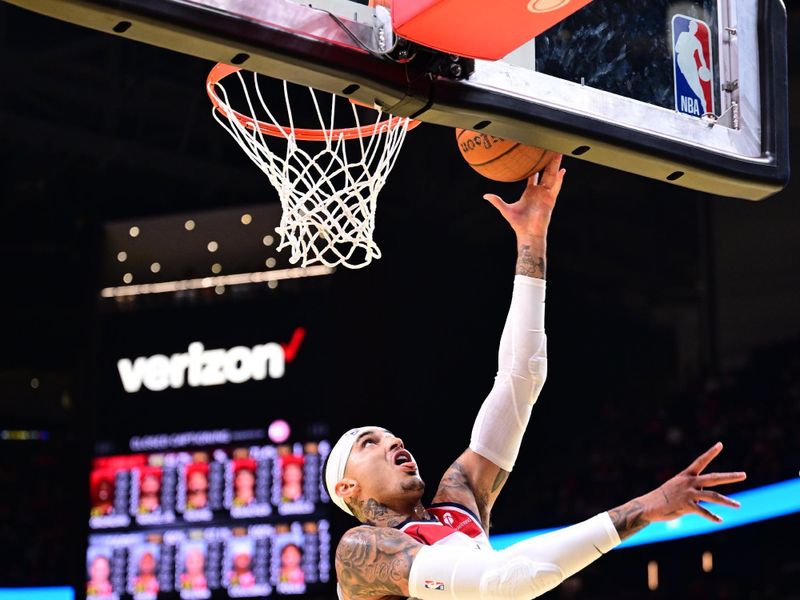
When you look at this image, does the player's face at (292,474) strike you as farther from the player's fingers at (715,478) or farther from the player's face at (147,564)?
the player's fingers at (715,478)

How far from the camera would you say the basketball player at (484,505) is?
131 inches

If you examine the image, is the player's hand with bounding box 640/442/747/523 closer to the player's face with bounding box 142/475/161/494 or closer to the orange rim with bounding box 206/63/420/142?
the orange rim with bounding box 206/63/420/142

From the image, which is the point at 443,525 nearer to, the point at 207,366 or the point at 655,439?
the point at 655,439

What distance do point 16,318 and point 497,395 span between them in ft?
26.1

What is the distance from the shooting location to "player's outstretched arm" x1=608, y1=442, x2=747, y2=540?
3.26m

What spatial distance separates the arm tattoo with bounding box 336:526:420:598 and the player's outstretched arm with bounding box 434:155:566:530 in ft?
1.39

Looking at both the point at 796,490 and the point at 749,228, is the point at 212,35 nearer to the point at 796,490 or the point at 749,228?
the point at 796,490

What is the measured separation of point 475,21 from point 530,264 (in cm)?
97

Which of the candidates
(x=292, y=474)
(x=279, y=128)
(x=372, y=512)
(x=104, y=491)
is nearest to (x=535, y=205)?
(x=279, y=128)

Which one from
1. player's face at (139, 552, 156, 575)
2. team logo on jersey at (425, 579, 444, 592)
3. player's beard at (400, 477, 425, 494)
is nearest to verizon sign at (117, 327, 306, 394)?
player's face at (139, 552, 156, 575)

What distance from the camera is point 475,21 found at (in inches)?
133

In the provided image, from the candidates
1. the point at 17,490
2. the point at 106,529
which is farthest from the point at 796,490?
the point at 17,490

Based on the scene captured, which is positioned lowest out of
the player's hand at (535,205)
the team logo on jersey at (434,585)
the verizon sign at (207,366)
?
the team logo on jersey at (434,585)

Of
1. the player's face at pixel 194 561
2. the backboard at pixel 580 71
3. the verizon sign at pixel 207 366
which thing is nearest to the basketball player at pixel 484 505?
the backboard at pixel 580 71
